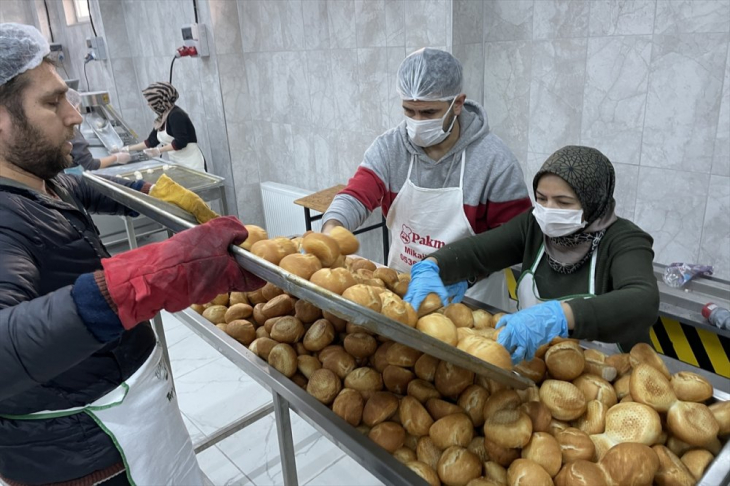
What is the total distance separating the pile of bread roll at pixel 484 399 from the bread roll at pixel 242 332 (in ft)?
0.32

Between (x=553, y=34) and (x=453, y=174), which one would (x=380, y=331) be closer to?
(x=453, y=174)

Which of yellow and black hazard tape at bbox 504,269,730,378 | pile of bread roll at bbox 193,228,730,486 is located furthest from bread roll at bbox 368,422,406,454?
yellow and black hazard tape at bbox 504,269,730,378

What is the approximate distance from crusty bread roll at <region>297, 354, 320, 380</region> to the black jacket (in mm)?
475

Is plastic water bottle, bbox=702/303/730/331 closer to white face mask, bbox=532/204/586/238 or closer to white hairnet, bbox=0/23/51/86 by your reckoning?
white face mask, bbox=532/204/586/238

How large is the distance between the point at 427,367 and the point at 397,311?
173 mm

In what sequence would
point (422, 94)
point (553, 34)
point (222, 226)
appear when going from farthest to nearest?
point (553, 34)
point (422, 94)
point (222, 226)

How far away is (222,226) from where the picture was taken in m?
1.11

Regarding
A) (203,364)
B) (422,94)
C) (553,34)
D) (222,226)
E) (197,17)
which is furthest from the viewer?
(197,17)

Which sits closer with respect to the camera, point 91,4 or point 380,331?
point 380,331

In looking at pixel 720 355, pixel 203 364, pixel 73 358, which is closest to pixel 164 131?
pixel 203 364

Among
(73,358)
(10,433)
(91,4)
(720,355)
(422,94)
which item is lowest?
(720,355)

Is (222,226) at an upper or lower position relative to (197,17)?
lower

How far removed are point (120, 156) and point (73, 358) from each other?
4.31 metres

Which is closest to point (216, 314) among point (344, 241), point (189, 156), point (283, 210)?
point (344, 241)
